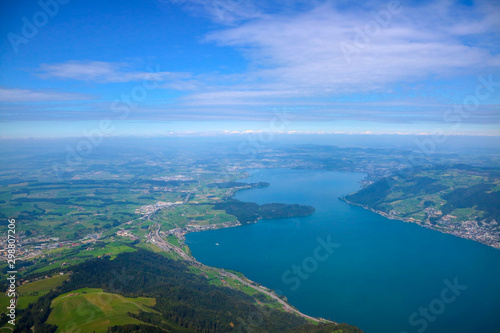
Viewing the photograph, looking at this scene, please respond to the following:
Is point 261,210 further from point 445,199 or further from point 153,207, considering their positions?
point 445,199

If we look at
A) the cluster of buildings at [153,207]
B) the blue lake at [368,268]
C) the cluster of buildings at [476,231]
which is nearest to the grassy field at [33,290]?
the blue lake at [368,268]

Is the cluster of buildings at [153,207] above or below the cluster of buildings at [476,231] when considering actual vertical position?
below

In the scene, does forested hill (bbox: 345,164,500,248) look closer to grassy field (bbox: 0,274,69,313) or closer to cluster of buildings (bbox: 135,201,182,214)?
cluster of buildings (bbox: 135,201,182,214)

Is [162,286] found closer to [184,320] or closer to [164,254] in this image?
[184,320]

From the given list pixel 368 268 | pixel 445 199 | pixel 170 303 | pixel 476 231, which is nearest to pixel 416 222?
pixel 476 231

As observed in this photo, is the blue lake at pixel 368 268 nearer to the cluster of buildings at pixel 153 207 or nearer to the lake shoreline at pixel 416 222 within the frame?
the lake shoreline at pixel 416 222

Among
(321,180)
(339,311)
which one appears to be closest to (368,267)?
(339,311)
